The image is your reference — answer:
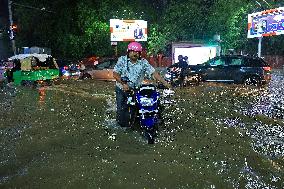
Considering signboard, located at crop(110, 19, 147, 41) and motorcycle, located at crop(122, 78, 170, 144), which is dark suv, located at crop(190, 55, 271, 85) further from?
signboard, located at crop(110, 19, 147, 41)

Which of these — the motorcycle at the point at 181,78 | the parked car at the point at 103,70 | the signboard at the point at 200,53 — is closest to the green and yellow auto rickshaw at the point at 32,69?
the parked car at the point at 103,70

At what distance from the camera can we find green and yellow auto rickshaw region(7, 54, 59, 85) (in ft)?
60.2

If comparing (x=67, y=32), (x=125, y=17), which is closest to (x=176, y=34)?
(x=125, y=17)

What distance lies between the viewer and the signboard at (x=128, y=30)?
32.4 meters

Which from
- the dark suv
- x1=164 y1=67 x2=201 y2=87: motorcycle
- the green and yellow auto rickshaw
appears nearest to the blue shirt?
x1=164 y1=67 x2=201 y2=87: motorcycle

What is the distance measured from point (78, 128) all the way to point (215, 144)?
3.19 metres

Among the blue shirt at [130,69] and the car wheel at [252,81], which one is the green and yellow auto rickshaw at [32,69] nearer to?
the car wheel at [252,81]

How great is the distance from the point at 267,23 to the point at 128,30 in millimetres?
13086

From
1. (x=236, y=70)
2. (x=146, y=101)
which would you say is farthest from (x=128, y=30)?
(x=146, y=101)

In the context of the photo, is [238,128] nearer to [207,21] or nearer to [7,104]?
[7,104]

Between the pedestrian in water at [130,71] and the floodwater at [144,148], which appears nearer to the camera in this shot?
the floodwater at [144,148]

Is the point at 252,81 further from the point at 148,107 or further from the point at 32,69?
the point at 148,107

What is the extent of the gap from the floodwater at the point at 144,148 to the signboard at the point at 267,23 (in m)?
17.4

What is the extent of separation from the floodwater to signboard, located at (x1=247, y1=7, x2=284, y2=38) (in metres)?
17.4
